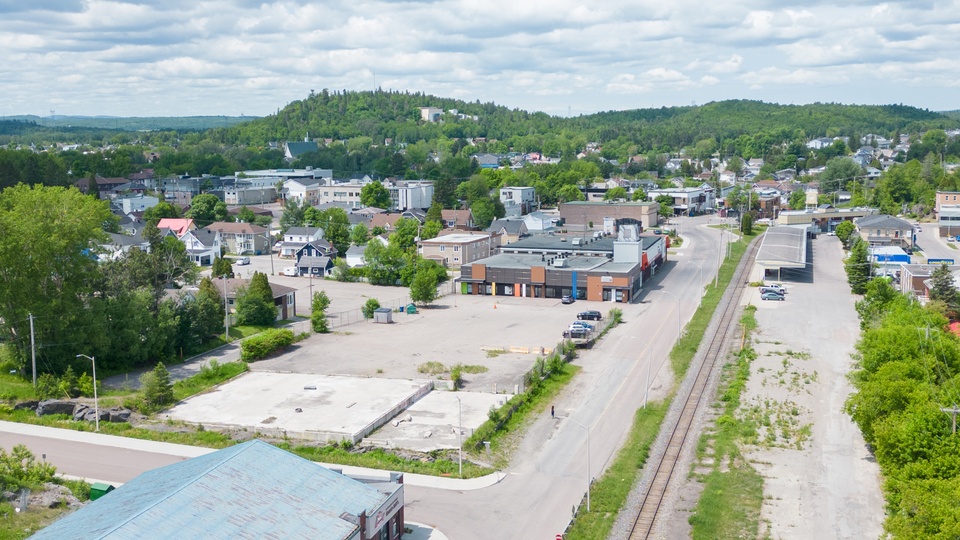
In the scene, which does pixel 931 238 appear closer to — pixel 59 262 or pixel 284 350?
pixel 284 350

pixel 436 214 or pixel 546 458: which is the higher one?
pixel 436 214

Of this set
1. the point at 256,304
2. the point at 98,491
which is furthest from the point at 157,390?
the point at 256,304

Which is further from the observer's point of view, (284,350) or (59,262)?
(284,350)

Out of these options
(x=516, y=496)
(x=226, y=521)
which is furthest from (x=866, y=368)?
(x=226, y=521)

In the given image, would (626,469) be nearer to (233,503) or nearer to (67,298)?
(233,503)

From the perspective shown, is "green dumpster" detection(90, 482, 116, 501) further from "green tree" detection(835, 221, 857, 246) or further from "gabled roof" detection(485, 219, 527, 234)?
"green tree" detection(835, 221, 857, 246)

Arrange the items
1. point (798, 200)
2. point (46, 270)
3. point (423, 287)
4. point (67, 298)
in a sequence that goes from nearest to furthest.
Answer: point (46, 270) < point (67, 298) < point (423, 287) < point (798, 200)

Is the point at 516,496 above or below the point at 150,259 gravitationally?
below
